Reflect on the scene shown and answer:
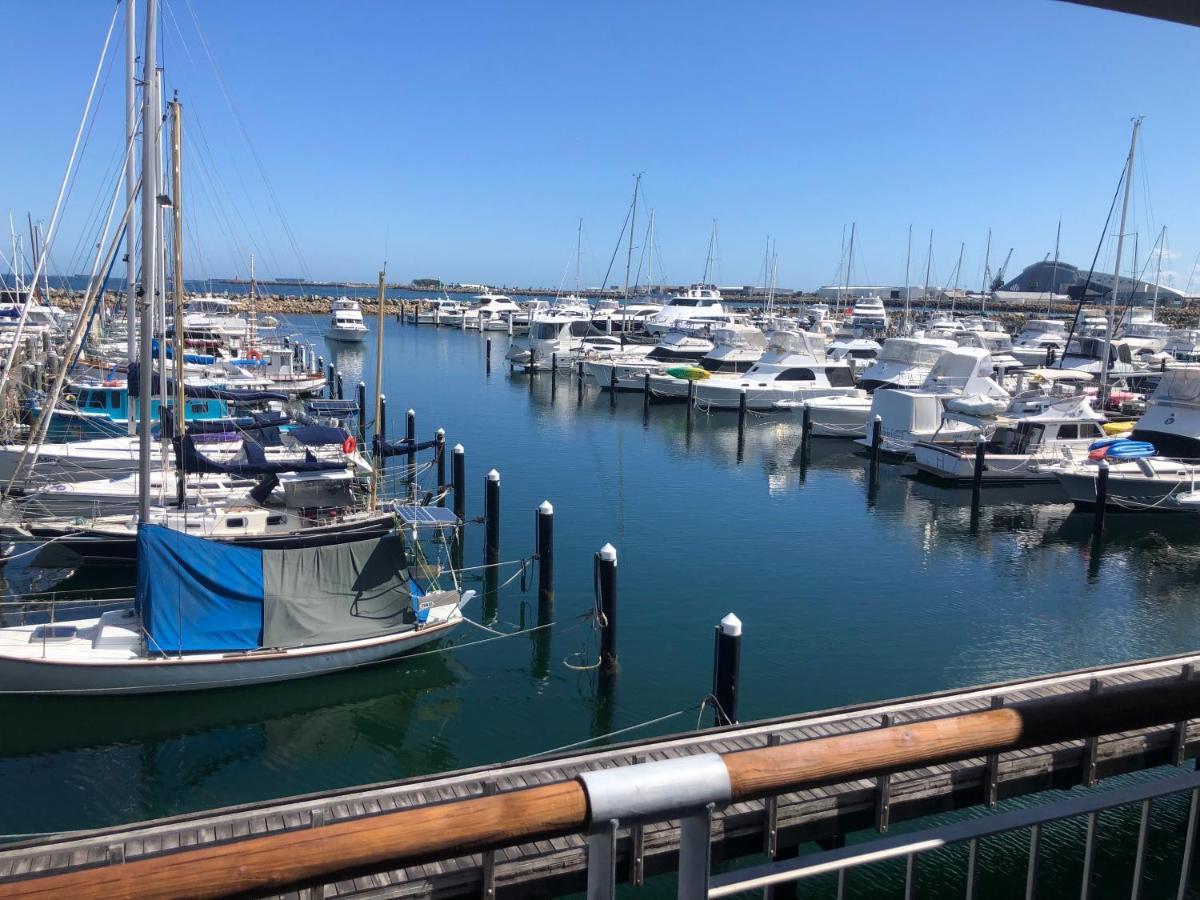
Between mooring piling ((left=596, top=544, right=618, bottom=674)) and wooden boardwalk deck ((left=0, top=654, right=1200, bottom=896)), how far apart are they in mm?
6136

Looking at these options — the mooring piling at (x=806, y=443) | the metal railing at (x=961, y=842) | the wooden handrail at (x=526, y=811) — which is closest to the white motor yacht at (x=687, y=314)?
the mooring piling at (x=806, y=443)

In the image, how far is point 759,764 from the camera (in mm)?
2240

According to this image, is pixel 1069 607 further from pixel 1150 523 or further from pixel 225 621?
pixel 225 621

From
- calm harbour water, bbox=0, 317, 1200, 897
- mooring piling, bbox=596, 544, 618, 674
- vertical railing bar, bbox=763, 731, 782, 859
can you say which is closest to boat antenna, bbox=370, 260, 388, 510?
calm harbour water, bbox=0, 317, 1200, 897

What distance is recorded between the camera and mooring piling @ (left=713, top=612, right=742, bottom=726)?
12336 mm

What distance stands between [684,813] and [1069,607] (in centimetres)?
2152

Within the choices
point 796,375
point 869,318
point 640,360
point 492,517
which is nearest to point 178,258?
point 492,517

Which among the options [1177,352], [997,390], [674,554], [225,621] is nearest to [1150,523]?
[997,390]

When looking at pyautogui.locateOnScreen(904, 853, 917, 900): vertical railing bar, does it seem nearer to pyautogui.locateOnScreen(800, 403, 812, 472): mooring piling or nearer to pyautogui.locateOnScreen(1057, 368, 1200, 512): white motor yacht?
pyautogui.locateOnScreen(1057, 368, 1200, 512): white motor yacht

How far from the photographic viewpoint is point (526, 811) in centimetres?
208

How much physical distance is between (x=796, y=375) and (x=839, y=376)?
2.35 m

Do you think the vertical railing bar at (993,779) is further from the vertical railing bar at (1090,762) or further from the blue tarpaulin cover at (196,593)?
the blue tarpaulin cover at (196,593)

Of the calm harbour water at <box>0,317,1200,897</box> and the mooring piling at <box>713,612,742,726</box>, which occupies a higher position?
the mooring piling at <box>713,612,742,726</box>

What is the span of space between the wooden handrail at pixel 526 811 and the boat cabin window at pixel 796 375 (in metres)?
45.5
